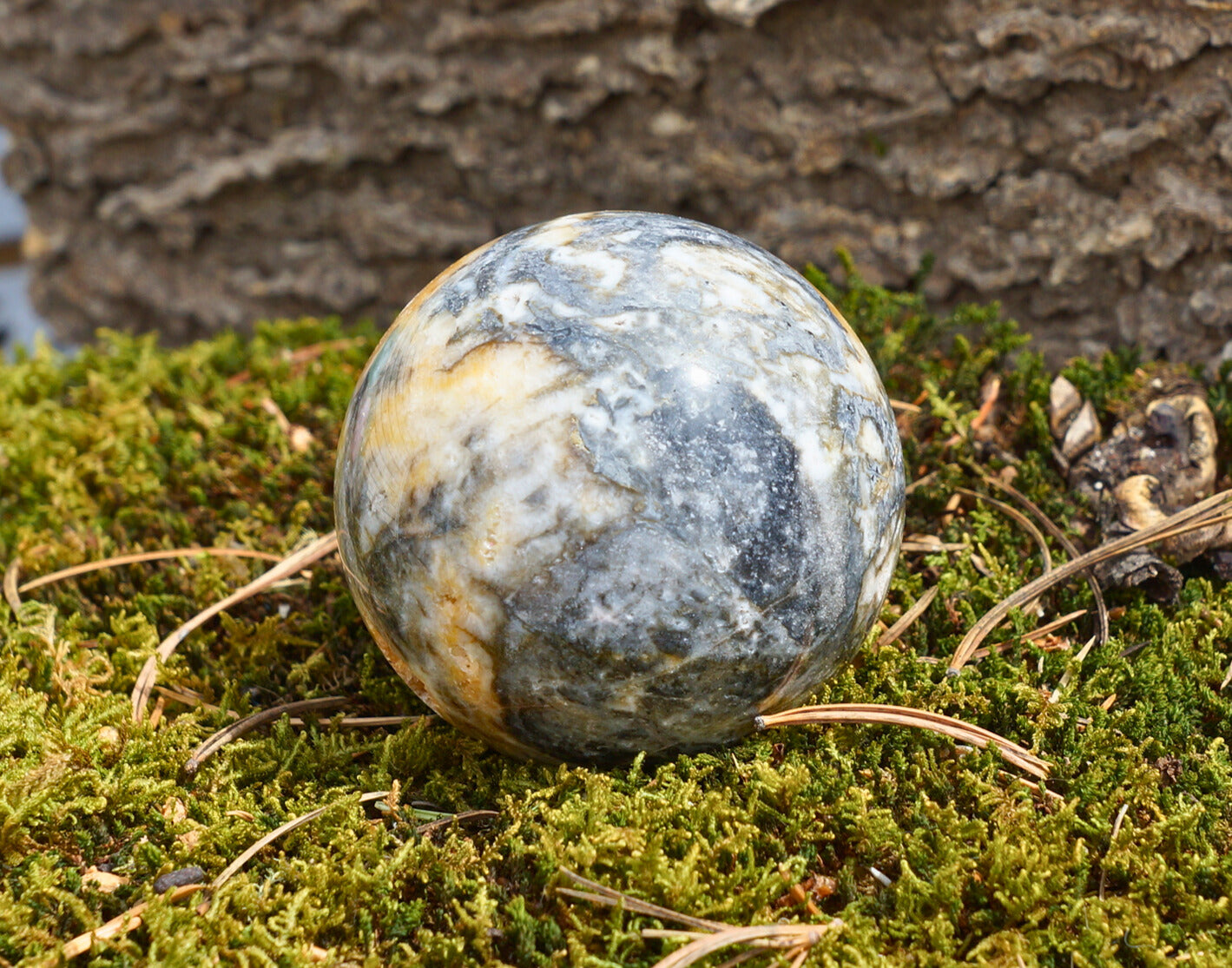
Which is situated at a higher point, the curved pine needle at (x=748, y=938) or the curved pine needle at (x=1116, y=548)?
the curved pine needle at (x=1116, y=548)

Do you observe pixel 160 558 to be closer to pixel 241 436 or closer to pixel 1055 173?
pixel 241 436

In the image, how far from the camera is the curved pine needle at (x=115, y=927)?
2.04 meters

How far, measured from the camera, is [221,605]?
297cm

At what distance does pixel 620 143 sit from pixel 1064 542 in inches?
111

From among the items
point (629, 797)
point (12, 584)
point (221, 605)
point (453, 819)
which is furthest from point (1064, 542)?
point (12, 584)

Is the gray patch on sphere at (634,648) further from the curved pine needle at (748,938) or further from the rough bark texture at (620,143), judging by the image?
the rough bark texture at (620,143)

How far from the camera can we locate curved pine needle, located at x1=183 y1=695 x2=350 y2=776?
8.29ft

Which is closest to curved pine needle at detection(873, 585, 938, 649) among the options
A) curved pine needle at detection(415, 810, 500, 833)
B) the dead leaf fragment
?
curved pine needle at detection(415, 810, 500, 833)

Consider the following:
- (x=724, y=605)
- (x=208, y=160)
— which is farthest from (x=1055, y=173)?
(x=208, y=160)

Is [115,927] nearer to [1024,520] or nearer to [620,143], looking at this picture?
[1024,520]

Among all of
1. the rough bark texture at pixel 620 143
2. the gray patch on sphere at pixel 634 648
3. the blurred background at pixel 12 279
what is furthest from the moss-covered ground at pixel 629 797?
the blurred background at pixel 12 279

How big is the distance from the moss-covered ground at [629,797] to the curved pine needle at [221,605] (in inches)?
1.5

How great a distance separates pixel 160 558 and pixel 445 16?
2941 millimetres

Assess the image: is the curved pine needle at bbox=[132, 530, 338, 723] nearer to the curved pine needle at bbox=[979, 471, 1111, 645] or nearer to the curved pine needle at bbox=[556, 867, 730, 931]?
the curved pine needle at bbox=[556, 867, 730, 931]
